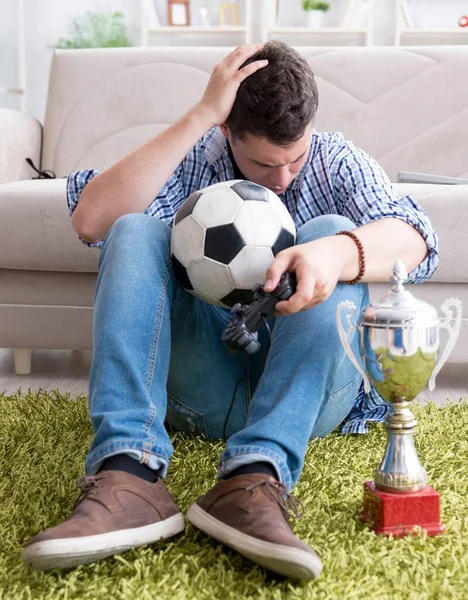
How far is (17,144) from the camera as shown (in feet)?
8.12

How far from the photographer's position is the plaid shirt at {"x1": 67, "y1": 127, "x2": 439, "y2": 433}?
127 cm

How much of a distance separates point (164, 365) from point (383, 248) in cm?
35

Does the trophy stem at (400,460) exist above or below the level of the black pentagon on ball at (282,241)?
below

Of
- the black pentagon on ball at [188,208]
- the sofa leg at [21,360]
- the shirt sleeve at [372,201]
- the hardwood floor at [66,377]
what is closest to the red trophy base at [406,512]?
the shirt sleeve at [372,201]

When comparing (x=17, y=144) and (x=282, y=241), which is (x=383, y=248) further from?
(x=17, y=144)

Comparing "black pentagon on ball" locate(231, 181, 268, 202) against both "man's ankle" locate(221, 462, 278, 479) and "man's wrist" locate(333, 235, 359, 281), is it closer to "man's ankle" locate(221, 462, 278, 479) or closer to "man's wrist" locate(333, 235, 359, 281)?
"man's wrist" locate(333, 235, 359, 281)

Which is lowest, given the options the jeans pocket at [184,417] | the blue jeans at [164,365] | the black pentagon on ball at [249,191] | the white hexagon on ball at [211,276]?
the jeans pocket at [184,417]

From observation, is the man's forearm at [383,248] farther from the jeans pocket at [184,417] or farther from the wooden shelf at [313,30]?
the wooden shelf at [313,30]

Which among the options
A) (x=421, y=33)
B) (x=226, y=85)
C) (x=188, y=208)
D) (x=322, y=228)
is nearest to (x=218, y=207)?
(x=188, y=208)

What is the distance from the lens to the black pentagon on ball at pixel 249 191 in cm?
110

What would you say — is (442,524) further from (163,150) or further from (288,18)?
(288,18)

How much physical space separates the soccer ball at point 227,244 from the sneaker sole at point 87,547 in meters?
0.32

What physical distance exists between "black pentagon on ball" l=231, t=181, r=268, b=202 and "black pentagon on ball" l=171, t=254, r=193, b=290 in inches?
5.1

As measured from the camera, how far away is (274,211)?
3.64 feet
